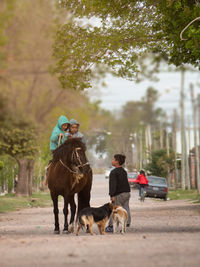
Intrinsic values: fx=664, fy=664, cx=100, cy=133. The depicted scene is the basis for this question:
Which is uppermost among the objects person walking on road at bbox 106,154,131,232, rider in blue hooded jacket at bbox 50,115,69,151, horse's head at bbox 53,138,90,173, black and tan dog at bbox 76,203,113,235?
rider in blue hooded jacket at bbox 50,115,69,151

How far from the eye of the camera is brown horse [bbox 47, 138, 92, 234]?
51.4 feet

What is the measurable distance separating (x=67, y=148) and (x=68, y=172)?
0.59m

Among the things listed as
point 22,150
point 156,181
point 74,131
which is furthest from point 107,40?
point 156,181

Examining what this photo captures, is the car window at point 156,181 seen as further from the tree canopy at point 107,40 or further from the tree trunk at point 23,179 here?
the tree canopy at point 107,40

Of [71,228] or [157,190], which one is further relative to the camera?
[157,190]

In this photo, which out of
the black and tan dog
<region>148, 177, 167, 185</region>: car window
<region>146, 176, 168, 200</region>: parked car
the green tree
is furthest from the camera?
<region>148, 177, 167, 185</region>: car window

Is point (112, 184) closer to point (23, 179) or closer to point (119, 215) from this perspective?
point (119, 215)

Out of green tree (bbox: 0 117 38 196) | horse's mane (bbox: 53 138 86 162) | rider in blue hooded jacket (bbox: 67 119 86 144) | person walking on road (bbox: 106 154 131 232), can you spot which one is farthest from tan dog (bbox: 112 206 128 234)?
green tree (bbox: 0 117 38 196)

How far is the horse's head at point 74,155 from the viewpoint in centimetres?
1563

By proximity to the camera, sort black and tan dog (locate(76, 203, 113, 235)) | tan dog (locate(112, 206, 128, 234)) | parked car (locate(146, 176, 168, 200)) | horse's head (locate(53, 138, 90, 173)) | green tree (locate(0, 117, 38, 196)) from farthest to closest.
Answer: parked car (locate(146, 176, 168, 200)) < green tree (locate(0, 117, 38, 196)) < horse's head (locate(53, 138, 90, 173)) < tan dog (locate(112, 206, 128, 234)) < black and tan dog (locate(76, 203, 113, 235))

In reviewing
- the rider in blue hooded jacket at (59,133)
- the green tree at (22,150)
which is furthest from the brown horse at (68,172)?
the green tree at (22,150)

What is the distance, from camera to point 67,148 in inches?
620

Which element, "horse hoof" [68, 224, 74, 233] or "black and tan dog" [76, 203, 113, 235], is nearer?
"black and tan dog" [76, 203, 113, 235]

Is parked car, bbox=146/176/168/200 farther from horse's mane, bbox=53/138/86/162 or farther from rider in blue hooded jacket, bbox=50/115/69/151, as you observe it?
horse's mane, bbox=53/138/86/162
